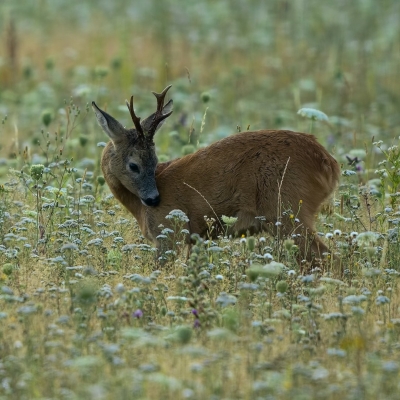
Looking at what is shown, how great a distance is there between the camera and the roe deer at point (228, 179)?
7559mm

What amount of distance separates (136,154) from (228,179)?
0.88 m

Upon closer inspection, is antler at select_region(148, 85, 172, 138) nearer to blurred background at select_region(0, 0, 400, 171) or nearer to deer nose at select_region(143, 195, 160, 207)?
deer nose at select_region(143, 195, 160, 207)

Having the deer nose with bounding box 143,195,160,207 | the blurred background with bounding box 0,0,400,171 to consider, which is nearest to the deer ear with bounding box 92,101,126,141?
the deer nose with bounding box 143,195,160,207

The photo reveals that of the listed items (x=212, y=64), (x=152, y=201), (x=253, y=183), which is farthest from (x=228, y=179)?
(x=212, y=64)

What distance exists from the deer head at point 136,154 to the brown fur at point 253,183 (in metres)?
0.15

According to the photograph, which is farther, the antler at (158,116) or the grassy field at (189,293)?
the antler at (158,116)

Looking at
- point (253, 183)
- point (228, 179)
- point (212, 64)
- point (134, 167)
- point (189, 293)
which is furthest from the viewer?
point (212, 64)

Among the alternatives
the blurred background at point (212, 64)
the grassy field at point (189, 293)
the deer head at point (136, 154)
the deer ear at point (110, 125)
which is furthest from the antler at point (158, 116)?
the blurred background at point (212, 64)

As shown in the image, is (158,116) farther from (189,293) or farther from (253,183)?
(189,293)

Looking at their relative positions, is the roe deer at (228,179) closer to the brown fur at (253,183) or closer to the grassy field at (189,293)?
the brown fur at (253,183)

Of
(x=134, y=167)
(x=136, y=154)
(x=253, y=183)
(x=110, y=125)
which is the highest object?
(x=110, y=125)

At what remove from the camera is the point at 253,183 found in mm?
7680

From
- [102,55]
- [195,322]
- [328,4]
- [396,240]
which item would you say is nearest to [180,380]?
[195,322]

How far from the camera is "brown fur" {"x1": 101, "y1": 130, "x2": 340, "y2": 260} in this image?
7551 millimetres
